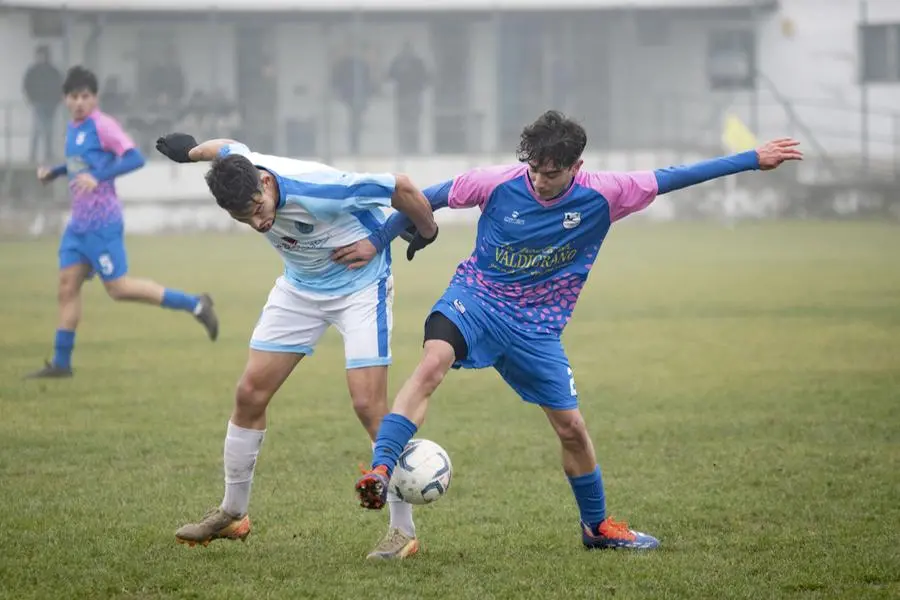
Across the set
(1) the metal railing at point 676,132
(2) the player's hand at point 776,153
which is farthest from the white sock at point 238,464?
(1) the metal railing at point 676,132

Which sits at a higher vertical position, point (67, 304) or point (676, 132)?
point (676, 132)

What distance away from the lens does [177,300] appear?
12.2 m

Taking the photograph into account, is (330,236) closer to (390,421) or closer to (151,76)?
(390,421)

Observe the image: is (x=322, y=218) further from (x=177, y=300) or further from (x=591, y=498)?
(x=177, y=300)

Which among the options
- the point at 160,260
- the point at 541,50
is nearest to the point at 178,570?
the point at 160,260

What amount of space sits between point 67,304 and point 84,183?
0.96 meters

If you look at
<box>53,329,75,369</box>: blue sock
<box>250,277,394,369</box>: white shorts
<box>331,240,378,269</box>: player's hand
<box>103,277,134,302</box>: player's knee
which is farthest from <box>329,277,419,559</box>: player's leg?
<box>103,277,134,302</box>: player's knee

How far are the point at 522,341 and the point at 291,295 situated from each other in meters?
1.02

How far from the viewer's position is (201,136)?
3178cm

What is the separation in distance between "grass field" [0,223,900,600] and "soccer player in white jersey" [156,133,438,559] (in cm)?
21

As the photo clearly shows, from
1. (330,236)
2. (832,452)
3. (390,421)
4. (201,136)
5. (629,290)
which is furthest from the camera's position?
(201,136)

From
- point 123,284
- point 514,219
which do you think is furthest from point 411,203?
point 123,284

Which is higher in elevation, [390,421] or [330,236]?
[330,236]

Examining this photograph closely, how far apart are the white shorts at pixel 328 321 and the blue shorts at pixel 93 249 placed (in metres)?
5.59
